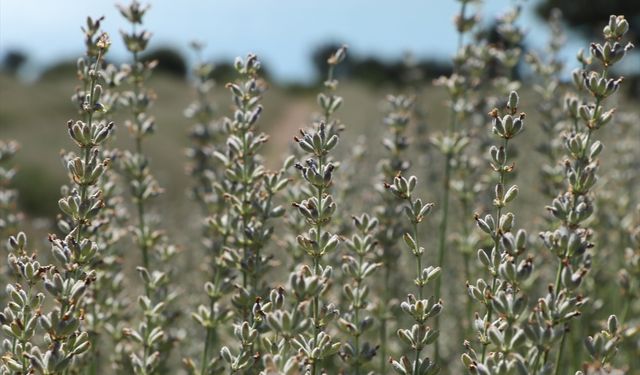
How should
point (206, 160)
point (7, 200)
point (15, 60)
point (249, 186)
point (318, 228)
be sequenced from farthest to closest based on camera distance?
point (15, 60) < point (206, 160) < point (7, 200) < point (249, 186) < point (318, 228)

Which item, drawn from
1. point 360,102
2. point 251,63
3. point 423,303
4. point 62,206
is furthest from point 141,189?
point 360,102

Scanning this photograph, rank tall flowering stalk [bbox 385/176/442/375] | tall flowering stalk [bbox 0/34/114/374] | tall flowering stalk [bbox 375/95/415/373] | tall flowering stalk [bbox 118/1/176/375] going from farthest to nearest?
tall flowering stalk [bbox 375/95/415/373] → tall flowering stalk [bbox 118/1/176/375] → tall flowering stalk [bbox 385/176/442/375] → tall flowering stalk [bbox 0/34/114/374]

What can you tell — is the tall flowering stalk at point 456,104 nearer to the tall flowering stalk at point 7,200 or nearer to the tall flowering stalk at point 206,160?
the tall flowering stalk at point 206,160

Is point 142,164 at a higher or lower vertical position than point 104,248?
higher

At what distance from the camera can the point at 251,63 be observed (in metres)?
2.19

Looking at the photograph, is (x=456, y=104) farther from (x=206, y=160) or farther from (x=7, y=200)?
(x=7, y=200)

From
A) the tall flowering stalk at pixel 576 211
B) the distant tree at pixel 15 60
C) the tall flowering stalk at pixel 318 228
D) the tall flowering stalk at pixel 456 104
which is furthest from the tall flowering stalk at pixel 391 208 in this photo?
the distant tree at pixel 15 60

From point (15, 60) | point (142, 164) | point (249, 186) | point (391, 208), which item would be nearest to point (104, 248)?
point (142, 164)

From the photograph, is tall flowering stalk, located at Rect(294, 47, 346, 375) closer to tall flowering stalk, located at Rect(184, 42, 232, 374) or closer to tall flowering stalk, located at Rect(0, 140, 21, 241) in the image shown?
tall flowering stalk, located at Rect(184, 42, 232, 374)

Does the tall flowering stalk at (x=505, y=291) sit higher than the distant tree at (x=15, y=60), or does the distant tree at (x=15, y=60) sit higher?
the distant tree at (x=15, y=60)

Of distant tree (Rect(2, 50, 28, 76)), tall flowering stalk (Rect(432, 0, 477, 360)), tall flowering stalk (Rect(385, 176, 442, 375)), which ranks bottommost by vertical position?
tall flowering stalk (Rect(385, 176, 442, 375))

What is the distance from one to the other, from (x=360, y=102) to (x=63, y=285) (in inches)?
970

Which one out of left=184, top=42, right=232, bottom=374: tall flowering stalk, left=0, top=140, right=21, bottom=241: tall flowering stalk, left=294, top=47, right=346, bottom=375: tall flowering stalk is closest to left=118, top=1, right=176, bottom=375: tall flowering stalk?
left=184, top=42, right=232, bottom=374: tall flowering stalk

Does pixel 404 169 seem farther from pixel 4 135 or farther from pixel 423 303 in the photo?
pixel 4 135
